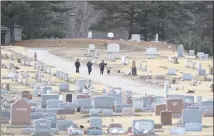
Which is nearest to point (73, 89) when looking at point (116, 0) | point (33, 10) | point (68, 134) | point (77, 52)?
point (68, 134)

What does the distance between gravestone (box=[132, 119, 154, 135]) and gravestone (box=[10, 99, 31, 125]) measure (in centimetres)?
331

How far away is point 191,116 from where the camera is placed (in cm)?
2341

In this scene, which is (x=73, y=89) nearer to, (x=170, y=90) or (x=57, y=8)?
(x=170, y=90)

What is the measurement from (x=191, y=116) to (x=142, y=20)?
44767 millimetres

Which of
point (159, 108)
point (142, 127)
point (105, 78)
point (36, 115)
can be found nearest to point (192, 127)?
point (142, 127)

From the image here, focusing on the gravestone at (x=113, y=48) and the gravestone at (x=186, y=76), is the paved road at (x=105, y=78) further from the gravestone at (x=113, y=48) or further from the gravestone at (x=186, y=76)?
the gravestone at (x=113, y=48)

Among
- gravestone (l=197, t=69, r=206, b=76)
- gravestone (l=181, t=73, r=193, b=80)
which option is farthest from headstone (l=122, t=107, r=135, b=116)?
gravestone (l=197, t=69, r=206, b=76)

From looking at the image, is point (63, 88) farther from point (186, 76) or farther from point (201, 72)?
point (201, 72)

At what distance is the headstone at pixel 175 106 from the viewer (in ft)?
84.9

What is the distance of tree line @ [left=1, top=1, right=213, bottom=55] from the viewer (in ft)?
209

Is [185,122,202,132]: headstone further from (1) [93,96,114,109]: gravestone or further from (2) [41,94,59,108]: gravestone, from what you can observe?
(2) [41,94,59,108]: gravestone

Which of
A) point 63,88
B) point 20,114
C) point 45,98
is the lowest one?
point 20,114

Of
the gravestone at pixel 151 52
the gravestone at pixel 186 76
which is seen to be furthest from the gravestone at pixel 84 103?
the gravestone at pixel 151 52

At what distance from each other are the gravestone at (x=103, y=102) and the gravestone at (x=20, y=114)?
4.26 m
